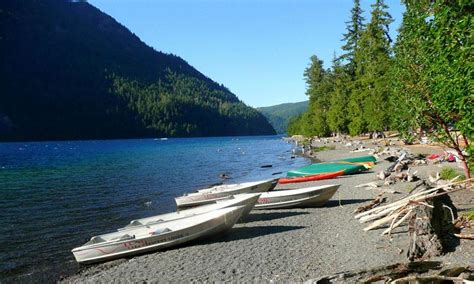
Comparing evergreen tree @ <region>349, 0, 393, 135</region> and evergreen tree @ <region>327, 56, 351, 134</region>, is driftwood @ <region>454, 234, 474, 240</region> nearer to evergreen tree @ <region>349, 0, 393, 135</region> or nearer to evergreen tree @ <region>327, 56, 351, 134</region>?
evergreen tree @ <region>349, 0, 393, 135</region>

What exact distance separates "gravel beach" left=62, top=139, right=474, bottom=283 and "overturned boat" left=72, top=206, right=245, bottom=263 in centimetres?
35

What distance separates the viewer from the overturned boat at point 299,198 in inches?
816

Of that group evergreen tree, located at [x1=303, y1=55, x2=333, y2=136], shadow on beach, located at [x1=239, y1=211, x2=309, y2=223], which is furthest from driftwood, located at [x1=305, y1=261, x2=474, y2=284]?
evergreen tree, located at [x1=303, y1=55, x2=333, y2=136]

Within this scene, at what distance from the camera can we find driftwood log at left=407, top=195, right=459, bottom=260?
1059 centimetres

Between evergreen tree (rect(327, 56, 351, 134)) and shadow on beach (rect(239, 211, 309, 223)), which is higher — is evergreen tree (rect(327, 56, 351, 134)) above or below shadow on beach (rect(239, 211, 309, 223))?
above

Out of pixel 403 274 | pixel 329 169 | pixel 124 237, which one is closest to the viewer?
pixel 403 274

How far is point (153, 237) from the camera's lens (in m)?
14.9

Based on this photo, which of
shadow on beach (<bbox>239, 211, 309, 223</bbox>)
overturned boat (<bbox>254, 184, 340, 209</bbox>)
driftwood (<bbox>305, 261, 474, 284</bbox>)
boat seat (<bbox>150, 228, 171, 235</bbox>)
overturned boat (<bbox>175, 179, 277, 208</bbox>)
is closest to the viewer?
driftwood (<bbox>305, 261, 474, 284</bbox>)

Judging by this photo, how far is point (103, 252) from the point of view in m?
14.5

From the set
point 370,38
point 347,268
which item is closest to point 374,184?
point 347,268

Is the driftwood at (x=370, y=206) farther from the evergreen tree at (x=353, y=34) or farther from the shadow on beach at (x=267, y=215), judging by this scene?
the evergreen tree at (x=353, y=34)

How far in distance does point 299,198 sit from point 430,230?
405 inches

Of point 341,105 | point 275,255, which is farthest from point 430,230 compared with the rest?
point 341,105

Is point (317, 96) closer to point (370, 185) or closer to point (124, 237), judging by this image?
point (370, 185)
